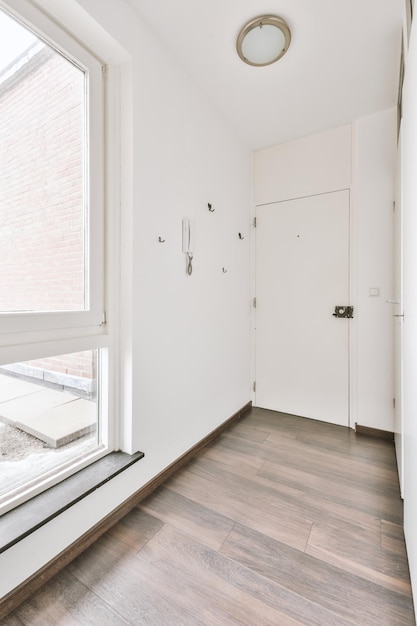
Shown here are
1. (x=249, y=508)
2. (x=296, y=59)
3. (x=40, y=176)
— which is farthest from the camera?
(x=296, y=59)

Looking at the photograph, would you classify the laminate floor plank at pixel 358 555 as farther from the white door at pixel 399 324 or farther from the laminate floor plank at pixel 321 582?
the white door at pixel 399 324

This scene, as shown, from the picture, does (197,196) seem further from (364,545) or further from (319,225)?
(364,545)

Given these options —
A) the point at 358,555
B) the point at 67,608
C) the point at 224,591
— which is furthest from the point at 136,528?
the point at 358,555

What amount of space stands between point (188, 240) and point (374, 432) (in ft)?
7.32

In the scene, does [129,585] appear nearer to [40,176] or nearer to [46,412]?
[46,412]

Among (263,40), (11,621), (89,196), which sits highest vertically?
(263,40)

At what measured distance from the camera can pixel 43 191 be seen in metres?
1.29

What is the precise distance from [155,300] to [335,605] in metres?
1.58

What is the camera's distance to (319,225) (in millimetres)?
2672

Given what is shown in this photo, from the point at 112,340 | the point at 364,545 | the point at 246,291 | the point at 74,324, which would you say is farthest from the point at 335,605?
the point at 246,291

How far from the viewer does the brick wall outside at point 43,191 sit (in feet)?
3.78

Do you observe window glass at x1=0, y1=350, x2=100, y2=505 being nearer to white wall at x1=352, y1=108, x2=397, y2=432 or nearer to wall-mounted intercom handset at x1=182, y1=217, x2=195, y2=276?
wall-mounted intercom handset at x1=182, y1=217, x2=195, y2=276

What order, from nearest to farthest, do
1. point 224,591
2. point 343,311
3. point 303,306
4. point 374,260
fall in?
1. point 224,591
2. point 374,260
3. point 343,311
4. point 303,306

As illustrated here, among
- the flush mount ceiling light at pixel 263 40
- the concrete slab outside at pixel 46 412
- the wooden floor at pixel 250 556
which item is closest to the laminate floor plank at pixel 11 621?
the wooden floor at pixel 250 556
